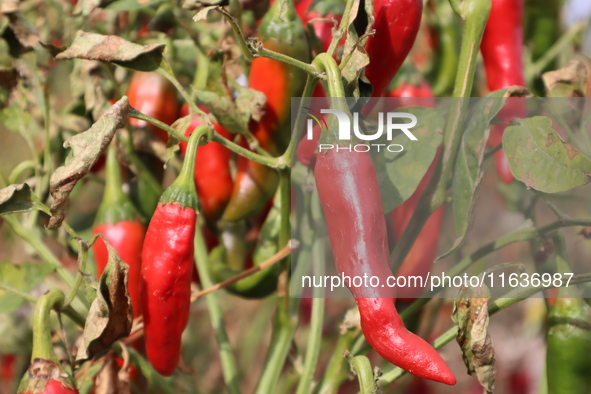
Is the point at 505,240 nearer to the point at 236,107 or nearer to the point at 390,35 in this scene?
the point at 390,35

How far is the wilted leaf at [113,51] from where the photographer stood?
0.72 metres

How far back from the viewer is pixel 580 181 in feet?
2.19

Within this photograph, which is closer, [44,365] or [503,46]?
[44,365]

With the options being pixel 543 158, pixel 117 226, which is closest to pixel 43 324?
pixel 117 226

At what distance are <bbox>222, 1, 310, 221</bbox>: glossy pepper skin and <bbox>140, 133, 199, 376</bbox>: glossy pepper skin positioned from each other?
0.76 feet

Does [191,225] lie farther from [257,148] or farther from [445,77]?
[445,77]

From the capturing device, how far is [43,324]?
2.29 ft

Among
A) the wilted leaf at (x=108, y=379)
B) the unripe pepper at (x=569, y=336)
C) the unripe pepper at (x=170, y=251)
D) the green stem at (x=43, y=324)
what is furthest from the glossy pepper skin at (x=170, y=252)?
the unripe pepper at (x=569, y=336)

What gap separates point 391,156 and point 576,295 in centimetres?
32

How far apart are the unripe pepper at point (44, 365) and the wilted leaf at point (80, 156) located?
0.11 m

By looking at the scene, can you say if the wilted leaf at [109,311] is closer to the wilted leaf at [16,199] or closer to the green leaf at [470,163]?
the wilted leaf at [16,199]

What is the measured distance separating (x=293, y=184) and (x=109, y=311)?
332mm

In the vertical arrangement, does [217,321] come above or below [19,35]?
below

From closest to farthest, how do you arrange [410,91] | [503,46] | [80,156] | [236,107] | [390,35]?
[80,156] < [390,35] < [236,107] < [503,46] < [410,91]
